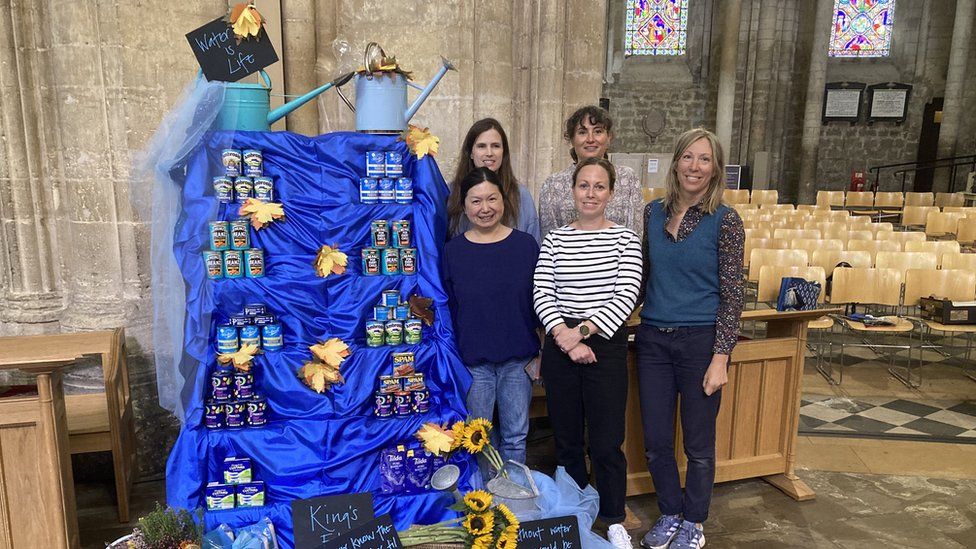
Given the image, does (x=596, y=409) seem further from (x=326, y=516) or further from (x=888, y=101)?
(x=888, y=101)

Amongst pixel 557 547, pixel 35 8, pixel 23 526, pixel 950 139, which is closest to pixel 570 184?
A: pixel 557 547

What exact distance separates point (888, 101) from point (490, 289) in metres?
16.3

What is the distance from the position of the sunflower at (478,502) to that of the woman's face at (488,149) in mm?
1290

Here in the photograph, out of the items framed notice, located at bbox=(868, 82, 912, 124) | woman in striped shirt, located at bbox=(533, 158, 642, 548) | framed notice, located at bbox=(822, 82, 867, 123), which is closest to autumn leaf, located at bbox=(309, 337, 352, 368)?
woman in striped shirt, located at bbox=(533, 158, 642, 548)

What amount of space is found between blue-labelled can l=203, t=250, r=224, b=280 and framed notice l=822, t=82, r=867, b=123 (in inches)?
630

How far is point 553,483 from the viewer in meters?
2.44

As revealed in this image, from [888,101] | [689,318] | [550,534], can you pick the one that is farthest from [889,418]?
[888,101]

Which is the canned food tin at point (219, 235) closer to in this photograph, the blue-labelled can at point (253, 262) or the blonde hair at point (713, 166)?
the blue-labelled can at point (253, 262)

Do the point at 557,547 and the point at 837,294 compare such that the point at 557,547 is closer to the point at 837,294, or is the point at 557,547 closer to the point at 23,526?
the point at 23,526

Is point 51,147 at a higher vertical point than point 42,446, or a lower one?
higher

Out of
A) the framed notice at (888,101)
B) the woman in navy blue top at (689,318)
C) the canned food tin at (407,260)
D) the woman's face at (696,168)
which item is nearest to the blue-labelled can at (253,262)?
the canned food tin at (407,260)

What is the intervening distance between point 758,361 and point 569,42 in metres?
2.28

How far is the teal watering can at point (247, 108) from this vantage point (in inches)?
97.3

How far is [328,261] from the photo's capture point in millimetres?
2463
